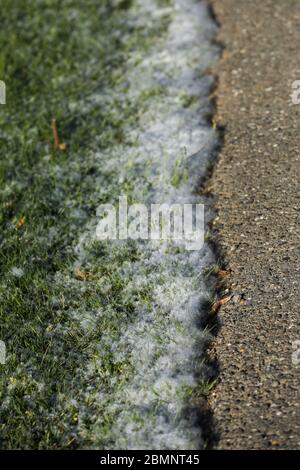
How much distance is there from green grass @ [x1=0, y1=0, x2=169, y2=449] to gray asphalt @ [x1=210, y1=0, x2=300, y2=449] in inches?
19.0

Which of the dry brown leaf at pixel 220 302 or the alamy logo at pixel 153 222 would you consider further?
the alamy logo at pixel 153 222

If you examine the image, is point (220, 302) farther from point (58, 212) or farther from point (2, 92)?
point (2, 92)

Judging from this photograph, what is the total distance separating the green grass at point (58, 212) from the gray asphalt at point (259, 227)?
1.58ft

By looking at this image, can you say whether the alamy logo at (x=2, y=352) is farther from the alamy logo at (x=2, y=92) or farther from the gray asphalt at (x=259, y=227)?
the alamy logo at (x=2, y=92)

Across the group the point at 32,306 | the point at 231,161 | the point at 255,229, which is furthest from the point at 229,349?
the point at 231,161

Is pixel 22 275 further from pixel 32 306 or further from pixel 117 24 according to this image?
pixel 117 24

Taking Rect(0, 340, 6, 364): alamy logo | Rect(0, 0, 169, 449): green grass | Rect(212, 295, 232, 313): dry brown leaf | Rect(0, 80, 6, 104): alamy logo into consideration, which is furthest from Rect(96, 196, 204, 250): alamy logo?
Rect(0, 80, 6, 104): alamy logo

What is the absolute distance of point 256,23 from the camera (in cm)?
527

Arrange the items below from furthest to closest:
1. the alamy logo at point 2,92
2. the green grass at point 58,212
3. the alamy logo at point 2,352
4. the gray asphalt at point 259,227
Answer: the alamy logo at point 2,92, the alamy logo at point 2,352, the green grass at point 58,212, the gray asphalt at point 259,227

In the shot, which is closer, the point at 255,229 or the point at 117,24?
the point at 255,229

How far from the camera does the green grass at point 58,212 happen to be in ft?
9.80

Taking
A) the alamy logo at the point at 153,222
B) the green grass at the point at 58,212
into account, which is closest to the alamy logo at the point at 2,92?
the green grass at the point at 58,212
